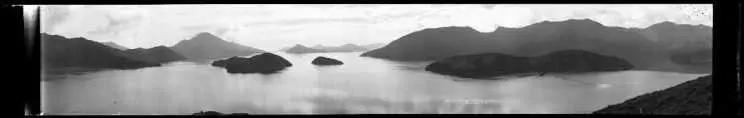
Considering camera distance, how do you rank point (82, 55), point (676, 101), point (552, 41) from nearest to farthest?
point (82, 55)
point (552, 41)
point (676, 101)

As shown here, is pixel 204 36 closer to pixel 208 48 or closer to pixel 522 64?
pixel 208 48

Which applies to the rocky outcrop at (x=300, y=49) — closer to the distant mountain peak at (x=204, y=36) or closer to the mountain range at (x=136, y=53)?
the mountain range at (x=136, y=53)

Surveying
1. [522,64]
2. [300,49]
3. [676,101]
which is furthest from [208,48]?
[676,101]

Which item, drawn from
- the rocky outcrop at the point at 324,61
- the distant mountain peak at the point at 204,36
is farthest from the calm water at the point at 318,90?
the distant mountain peak at the point at 204,36

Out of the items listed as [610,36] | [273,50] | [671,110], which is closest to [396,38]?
[273,50]

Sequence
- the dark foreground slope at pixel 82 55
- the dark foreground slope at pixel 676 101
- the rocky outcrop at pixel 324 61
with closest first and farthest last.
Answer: the dark foreground slope at pixel 82 55
the rocky outcrop at pixel 324 61
the dark foreground slope at pixel 676 101
